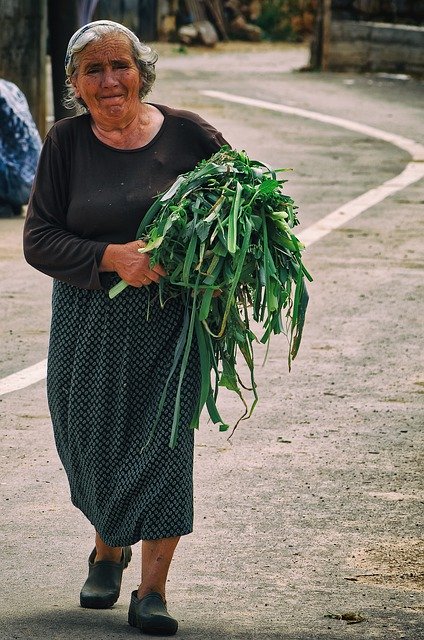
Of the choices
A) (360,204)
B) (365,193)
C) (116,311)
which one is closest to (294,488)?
(116,311)

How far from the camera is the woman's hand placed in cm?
462

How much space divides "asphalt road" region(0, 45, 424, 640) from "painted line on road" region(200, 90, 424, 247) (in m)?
0.31

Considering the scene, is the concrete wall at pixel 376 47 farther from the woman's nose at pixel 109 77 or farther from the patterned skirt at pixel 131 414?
the patterned skirt at pixel 131 414

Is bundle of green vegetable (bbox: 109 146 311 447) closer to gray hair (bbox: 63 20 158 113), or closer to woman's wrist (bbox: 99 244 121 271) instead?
woman's wrist (bbox: 99 244 121 271)

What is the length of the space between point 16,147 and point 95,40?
8.31 meters

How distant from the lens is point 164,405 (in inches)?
186

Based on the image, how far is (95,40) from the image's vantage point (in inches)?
186

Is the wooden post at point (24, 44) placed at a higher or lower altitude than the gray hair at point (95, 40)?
lower

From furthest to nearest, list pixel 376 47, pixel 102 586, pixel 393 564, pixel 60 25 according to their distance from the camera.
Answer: pixel 376 47 < pixel 60 25 < pixel 393 564 < pixel 102 586

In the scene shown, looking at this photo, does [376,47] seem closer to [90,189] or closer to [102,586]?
[90,189]

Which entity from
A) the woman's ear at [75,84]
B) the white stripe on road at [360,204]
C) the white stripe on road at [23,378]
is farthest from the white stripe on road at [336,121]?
the woman's ear at [75,84]

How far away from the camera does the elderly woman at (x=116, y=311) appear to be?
4.73 meters

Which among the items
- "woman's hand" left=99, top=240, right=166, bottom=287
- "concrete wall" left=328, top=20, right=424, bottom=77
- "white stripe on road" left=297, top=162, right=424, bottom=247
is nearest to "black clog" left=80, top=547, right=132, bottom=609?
"woman's hand" left=99, top=240, right=166, bottom=287

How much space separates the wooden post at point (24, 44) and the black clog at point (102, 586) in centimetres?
1019
